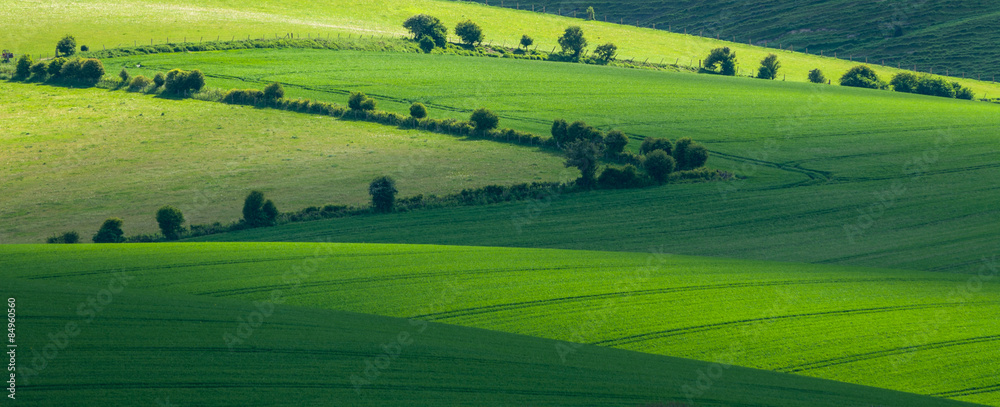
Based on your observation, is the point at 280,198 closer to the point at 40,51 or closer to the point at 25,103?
the point at 25,103

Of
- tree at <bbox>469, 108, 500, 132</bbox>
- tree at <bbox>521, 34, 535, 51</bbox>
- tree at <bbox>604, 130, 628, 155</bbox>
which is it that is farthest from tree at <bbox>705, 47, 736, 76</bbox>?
tree at <bbox>604, 130, 628, 155</bbox>

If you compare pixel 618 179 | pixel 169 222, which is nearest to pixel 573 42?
pixel 618 179

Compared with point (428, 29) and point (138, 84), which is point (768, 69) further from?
point (138, 84)

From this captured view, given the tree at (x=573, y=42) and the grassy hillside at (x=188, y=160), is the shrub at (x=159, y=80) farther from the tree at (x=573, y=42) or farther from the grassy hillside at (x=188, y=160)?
the tree at (x=573, y=42)

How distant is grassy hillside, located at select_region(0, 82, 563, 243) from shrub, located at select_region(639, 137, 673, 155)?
7.36m

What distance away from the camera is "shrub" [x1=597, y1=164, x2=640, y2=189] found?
55.1 m

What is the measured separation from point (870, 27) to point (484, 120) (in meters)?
122

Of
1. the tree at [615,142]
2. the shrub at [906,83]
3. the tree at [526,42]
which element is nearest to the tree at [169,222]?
the tree at [615,142]

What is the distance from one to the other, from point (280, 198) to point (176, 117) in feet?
101

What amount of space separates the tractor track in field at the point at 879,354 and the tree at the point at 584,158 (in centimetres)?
3158

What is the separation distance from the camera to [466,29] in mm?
123250

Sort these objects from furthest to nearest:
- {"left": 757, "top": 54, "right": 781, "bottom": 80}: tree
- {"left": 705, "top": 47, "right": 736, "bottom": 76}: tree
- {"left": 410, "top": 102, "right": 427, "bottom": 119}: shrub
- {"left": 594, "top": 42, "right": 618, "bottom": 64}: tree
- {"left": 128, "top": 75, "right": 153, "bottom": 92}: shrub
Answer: {"left": 594, "top": 42, "right": 618, "bottom": 64}: tree, {"left": 705, "top": 47, "right": 736, "bottom": 76}: tree, {"left": 757, "top": 54, "right": 781, "bottom": 80}: tree, {"left": 128, "top": 75, "right": 153, "bottom": 92}: shrub, {"left": 410, "top": 102, "right": 427, "bottom": 119}: shrub

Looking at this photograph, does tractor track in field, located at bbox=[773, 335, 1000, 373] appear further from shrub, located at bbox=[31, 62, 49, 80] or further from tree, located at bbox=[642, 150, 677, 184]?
shrub, located at bbox=[31, 62, 49, 80]

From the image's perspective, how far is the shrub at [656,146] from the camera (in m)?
61.1
